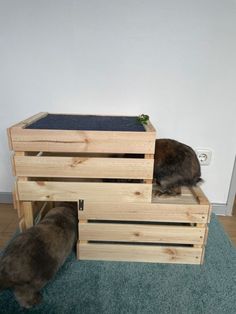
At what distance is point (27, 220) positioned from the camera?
3.26ft

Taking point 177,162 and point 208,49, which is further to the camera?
point 208,49

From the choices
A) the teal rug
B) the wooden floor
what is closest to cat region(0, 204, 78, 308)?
the teal rug

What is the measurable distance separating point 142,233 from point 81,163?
348 mm

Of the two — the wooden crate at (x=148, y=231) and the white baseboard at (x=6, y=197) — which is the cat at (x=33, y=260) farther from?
the white baseboard at (x=6, y=197)

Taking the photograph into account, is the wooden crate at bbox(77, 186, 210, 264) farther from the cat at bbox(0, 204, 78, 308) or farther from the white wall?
the white wall

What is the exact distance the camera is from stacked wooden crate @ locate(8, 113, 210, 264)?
839 millimetres

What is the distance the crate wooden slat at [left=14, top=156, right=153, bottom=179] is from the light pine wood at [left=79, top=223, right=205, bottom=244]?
0.20 m

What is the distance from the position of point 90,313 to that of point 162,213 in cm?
40

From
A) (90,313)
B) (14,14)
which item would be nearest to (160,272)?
(90,313)

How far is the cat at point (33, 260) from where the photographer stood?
2.39ft

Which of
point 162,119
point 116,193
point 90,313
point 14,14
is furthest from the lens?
point 162,119

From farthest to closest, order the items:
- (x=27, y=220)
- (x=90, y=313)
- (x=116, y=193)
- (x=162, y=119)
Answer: (x=162, y=119)
(x=27, y=220)
(x=116, y=193)
(x=90, y=313)

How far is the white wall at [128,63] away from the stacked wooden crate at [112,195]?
33 centimetres

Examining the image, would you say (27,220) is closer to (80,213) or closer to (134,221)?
(80,213)
